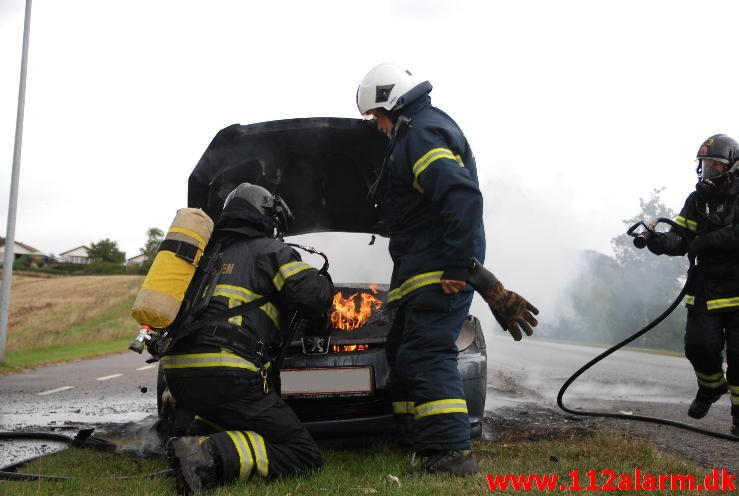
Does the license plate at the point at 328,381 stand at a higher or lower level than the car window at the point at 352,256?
lower

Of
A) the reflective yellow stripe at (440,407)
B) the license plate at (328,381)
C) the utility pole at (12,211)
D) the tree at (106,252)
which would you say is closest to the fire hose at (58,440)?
the license plate at (328,381)

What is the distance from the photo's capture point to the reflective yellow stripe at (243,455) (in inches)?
131

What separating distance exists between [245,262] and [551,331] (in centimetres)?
4315

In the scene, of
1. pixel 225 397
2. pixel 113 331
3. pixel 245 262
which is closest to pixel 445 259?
pixel 245 262

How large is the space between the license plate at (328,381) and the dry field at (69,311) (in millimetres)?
15005

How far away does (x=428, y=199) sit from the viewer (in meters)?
3.79

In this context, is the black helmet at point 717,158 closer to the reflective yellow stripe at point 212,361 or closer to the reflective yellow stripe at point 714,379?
the reflective yellow stripe at point 714,379

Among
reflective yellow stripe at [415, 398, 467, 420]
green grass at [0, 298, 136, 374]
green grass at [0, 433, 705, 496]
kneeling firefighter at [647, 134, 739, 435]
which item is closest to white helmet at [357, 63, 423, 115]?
reflective yellow stripe at [415, 398, 467, 420]

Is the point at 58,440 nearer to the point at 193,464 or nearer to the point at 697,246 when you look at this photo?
the point at 193,464

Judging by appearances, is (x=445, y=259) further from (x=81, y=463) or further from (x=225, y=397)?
(x=81, y=463)

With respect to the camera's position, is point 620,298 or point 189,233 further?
point 620,298

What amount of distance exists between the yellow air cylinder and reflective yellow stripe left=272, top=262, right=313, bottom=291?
420mm

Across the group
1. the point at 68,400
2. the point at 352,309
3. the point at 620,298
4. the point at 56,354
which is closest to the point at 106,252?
the point at 620,298

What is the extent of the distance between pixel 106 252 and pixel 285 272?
6384cm
